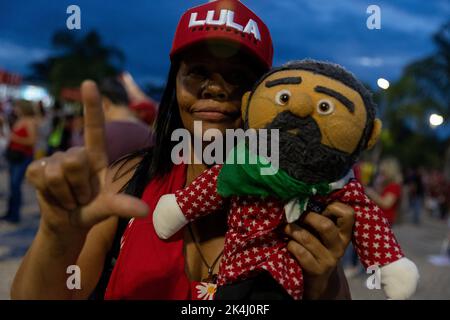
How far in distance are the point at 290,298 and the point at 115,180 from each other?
0.70 m

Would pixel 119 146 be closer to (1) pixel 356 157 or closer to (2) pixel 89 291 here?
(2) pixel 89 291

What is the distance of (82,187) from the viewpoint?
42.1 inches

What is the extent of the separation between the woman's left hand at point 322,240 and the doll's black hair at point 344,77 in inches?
7.1

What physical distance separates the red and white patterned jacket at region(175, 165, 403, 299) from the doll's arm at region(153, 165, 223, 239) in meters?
0.08

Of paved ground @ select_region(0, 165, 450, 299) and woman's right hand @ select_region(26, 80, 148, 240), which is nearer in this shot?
woman's right hand @ select_region(26, 80, 148, 240)

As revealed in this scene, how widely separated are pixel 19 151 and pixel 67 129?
1278 millimetres

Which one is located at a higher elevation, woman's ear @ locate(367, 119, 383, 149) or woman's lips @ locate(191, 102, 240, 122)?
woman's lips @ locate(191, 102, 240, 122)

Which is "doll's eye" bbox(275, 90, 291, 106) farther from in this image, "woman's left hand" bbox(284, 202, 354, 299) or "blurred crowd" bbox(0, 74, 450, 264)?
"blurred crowd" bbox(0, 74, 450, 264)

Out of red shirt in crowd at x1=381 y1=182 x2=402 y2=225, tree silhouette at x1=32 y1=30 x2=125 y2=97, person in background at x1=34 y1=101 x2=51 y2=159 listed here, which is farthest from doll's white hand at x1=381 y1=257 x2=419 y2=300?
tree silhouette at x1=32 y1=30 x2=125 y2=97

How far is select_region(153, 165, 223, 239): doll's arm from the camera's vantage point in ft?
4.64

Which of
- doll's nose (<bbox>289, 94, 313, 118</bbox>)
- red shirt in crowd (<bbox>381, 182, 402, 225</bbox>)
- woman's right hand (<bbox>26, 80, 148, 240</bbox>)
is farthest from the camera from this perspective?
red shirt in crowd (<bbox>381, 182, 402, 225</bbox>)

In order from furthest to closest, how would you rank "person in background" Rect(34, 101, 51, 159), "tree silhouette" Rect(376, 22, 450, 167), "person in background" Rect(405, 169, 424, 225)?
1. "tree silhouette" Rect(376, 22, 450, 167)
2. "person in background" Rect(405, 169, 424, 225)
3. "person in background" Rect(34, 101, 51, 159)

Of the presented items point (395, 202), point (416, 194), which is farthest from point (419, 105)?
point (395, 202)
